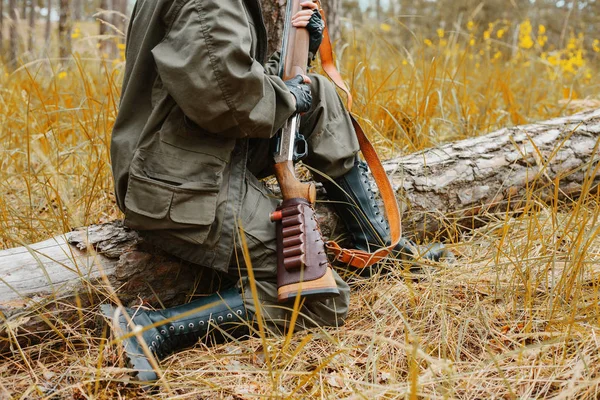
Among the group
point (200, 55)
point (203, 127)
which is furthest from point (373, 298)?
point (200, 55)

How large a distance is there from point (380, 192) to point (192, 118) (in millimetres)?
1138

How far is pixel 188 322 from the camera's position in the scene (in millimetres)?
2113

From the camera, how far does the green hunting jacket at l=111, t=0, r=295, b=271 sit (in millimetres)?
1882

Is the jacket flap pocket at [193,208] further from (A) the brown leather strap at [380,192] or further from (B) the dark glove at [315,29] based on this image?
(B) the dark glove at [315,29]

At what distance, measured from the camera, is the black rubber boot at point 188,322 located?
2.01 m

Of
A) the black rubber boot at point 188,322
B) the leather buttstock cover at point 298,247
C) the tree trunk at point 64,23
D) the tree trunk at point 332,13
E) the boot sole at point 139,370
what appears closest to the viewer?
the boot sole at point 139,370

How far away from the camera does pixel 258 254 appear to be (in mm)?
2223

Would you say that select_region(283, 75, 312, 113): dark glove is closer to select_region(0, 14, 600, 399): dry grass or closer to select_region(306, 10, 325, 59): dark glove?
select_region(306, 10, 325, 59): dark glove

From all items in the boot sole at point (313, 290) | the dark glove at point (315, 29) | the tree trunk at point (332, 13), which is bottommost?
the boot sole at point (313, 290)

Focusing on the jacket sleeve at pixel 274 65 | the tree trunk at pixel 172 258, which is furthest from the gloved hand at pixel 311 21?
the tree trunk at pixel 172 258

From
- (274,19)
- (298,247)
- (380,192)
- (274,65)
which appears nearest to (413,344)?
(298,247)

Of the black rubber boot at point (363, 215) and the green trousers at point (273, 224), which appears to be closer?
the green trousers at point (273, 224)

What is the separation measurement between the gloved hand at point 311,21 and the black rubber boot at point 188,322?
124 centimetres

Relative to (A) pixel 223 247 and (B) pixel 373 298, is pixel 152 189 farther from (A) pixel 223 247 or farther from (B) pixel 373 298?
(B) pixel 373 298
